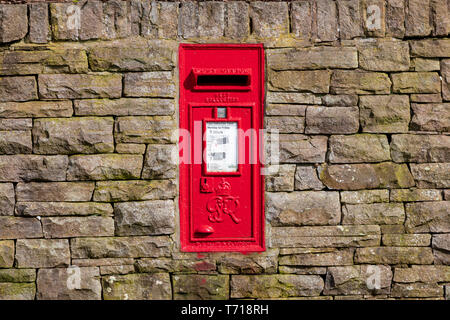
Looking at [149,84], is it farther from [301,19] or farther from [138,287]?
[138,287]

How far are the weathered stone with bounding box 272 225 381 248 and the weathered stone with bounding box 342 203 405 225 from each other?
52 mm

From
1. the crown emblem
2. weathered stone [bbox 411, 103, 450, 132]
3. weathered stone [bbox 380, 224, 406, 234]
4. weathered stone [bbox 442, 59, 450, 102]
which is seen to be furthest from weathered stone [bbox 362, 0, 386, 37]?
the crown emblem

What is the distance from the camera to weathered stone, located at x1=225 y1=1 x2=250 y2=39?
318 cm

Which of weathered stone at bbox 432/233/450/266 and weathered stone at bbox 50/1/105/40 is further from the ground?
weathered stone at bbox 50/1/105/40

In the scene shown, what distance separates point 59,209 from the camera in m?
3.15

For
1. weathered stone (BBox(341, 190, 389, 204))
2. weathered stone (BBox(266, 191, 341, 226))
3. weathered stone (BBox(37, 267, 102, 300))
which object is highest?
weathered stone (BBox(341, 190, 389, 204))

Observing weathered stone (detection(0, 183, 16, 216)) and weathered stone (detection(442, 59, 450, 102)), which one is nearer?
weathered stone (detection(0, 183, 16, 216))

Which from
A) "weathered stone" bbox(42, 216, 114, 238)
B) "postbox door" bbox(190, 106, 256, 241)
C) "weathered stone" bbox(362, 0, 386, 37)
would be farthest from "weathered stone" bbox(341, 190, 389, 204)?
"weathered stone" bbox(42, 216, 114, 238)

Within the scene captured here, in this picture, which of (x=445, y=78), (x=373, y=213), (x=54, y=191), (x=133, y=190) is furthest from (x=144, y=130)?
(x=445, y=78)

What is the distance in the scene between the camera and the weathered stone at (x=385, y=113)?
3.22m

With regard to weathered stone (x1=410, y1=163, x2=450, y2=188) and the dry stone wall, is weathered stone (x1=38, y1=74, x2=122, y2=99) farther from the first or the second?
weathered stone (x1=410, y1=163, x2=450, y2=188)

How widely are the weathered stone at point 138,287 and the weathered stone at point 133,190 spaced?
572 millimetres

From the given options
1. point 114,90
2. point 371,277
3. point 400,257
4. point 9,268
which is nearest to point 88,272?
point 9,268

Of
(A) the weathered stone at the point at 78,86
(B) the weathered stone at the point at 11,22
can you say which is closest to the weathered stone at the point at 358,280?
(A) the weathered stone at the point at 78,86
